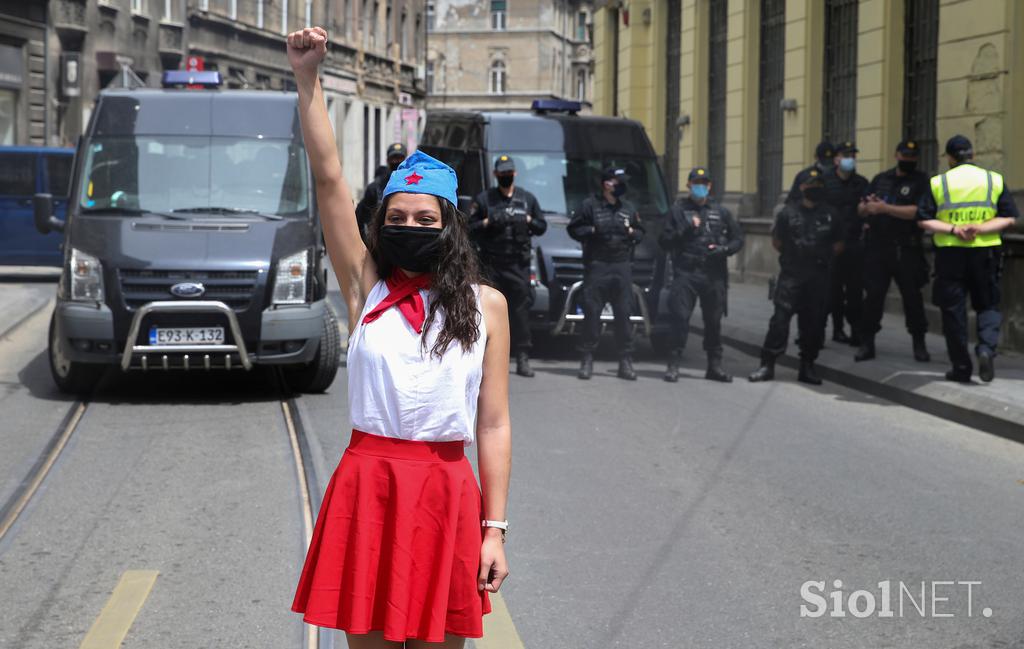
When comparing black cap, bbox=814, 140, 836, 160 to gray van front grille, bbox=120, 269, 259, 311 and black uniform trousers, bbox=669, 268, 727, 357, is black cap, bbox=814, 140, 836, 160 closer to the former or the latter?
black uniform trousers, bbox=669, 268, 727, 357

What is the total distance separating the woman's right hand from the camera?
3.53 meters

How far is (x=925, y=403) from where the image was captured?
10906 mm

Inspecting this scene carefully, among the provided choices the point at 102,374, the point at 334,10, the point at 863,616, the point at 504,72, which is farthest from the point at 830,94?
the point at 504,72

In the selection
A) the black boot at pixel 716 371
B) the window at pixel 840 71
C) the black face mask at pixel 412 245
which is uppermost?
the window at pixel 840 71

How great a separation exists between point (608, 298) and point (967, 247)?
2.91 metres

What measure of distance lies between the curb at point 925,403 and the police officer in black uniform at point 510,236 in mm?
2522

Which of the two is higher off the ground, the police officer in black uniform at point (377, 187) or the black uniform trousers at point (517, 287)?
the police officer in black uniform at point (377, 187)

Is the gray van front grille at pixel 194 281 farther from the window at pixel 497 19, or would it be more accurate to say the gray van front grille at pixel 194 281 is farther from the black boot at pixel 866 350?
the window at pixel 497 19

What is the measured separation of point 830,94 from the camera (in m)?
21.1

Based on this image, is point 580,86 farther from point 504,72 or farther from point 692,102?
point 692,102

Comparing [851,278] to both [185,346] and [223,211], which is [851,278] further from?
[185,346]

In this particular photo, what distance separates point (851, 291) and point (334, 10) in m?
40.6

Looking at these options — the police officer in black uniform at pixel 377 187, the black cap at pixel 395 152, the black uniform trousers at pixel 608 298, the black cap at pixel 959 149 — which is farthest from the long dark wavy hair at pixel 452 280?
the black cap at pixel 395 152

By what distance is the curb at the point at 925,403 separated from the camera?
31.8 feet
